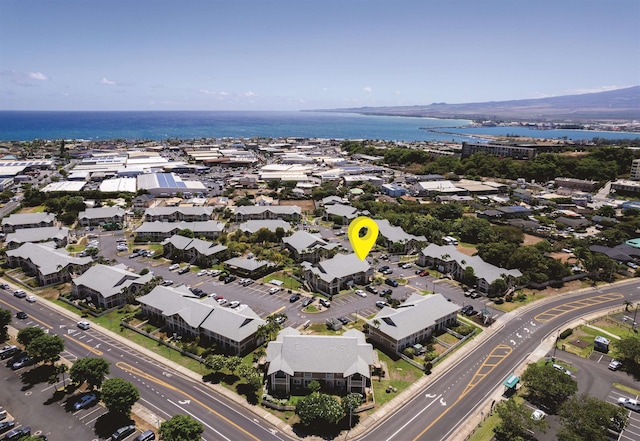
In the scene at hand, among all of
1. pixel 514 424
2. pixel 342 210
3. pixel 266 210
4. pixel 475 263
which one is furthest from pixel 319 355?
pixel 342 210

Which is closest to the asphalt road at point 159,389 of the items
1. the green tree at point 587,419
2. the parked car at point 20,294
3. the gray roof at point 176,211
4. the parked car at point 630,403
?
the parked car at point 20,294

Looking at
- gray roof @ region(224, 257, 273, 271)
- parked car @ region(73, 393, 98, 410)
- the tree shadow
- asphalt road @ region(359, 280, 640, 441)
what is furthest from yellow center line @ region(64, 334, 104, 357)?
asphalt road @ region(359, 280, 640, 441)

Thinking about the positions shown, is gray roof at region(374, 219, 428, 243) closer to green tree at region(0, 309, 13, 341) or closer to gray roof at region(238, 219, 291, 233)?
gray roof at region(238, 219, 291, 233)

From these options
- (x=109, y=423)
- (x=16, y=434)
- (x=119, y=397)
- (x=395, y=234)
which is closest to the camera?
(x=16, y=434)

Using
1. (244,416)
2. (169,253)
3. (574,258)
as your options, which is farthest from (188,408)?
(574,258)

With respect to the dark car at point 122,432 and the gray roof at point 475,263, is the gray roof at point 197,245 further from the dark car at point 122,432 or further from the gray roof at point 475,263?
the dark car at point 122,432

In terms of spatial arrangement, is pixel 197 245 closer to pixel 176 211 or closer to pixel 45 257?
pixel 45 257

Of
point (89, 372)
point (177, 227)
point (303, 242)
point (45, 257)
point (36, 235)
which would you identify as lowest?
point (89, 372)
